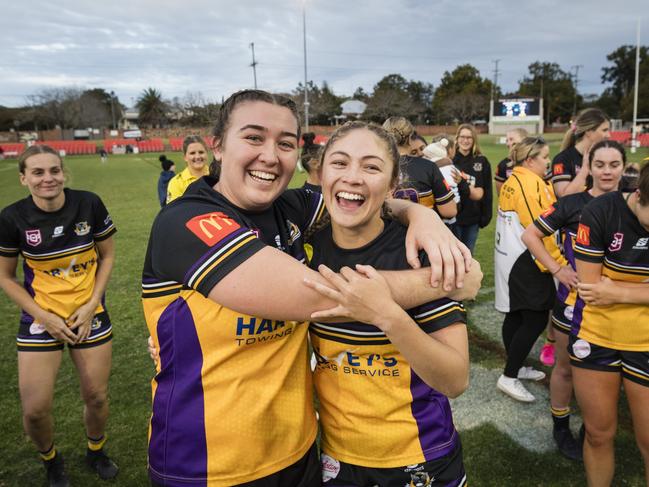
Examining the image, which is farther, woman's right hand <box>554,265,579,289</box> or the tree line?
the tree line

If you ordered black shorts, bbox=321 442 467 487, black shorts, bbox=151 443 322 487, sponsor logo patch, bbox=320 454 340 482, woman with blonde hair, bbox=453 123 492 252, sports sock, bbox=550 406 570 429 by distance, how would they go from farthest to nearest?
1. woman with blonde hair, bbox=453 123 492 252
2. sports sock, bbox=550 406 570 429
3. sponsor logo patch, bbox=320 454 340 482
4. black shorts, bbox=321 442 467 487
5. black shorts, bbox=151 443 322 487

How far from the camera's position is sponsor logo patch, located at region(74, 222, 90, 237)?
3.45 metres

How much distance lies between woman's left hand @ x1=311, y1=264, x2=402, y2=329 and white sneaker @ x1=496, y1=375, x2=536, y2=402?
3280 mm

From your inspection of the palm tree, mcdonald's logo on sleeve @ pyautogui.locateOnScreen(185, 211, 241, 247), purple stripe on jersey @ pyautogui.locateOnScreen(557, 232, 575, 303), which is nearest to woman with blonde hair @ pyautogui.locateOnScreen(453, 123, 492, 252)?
purple stripe on jersey @ pyautogui.locateOnScreen(557, 232, 575, 303)

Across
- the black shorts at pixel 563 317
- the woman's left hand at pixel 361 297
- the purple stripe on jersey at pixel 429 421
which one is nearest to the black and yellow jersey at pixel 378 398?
the purple stripe on jersey at pixel 429 421

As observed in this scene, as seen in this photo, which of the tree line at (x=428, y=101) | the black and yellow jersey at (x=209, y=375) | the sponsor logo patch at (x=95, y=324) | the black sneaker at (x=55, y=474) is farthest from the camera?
the tree line at (x=428, y=101)

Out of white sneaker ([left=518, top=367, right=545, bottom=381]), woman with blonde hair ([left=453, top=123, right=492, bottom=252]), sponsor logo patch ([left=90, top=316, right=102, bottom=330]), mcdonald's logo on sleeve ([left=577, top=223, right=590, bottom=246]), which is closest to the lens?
mcdonald's logo on sleeve ([left=577, top=223, right=590, bottom=246])

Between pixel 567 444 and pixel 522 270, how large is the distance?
1.46 metres

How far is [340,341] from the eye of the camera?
1870 mm

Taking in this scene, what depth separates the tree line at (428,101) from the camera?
238 feet

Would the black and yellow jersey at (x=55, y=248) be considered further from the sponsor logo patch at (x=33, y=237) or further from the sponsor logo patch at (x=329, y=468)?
the sponsor logo patch at (x=329, y=468)

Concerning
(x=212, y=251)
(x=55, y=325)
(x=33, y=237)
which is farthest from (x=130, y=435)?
(x=212, y=251)

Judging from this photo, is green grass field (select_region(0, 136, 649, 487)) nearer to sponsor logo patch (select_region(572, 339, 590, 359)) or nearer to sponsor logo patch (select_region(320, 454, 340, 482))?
sponsor logo patch (select_region(572, 339, 590, 359))

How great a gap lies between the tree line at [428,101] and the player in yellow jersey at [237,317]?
219ft
